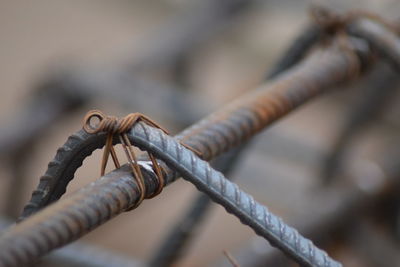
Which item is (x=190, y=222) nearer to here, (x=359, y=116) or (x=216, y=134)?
(x=216, y=134)

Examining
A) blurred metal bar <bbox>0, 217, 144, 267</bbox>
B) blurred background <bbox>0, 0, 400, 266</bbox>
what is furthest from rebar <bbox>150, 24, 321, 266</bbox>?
blurred metal bar <bbox>0, 217, 144, 267</bbox>

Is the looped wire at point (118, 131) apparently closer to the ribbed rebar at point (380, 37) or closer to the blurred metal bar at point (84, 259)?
the ribbed rebar at point (380, 37)

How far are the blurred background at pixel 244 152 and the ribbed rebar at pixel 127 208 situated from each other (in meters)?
0.54

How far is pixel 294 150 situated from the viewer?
2154mm

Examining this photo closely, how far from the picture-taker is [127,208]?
704 mm

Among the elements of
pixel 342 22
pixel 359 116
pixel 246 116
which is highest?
pixel 359 116

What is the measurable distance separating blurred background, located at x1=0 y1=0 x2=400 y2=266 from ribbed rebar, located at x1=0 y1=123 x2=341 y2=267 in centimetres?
54

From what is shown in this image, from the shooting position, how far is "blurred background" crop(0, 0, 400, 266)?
5.82 ft

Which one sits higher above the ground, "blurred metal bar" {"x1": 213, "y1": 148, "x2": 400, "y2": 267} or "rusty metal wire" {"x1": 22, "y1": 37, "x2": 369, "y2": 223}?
"blurred metal bar" {"x1": 213, "y1": 148, "x2": 400, "y2": 267}

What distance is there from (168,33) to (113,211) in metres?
1.59

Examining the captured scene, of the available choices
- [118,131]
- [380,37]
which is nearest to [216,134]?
[118,131]

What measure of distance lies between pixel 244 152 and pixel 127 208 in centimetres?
61

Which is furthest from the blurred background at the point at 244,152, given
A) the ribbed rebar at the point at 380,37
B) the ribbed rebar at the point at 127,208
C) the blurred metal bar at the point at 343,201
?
the ribbed rebar at the point at 127,208

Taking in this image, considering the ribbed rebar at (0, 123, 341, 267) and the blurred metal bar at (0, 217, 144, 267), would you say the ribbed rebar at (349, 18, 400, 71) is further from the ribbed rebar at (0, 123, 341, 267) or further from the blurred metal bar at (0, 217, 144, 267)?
the blurred metal bar at (0, 217, 144, 267)
